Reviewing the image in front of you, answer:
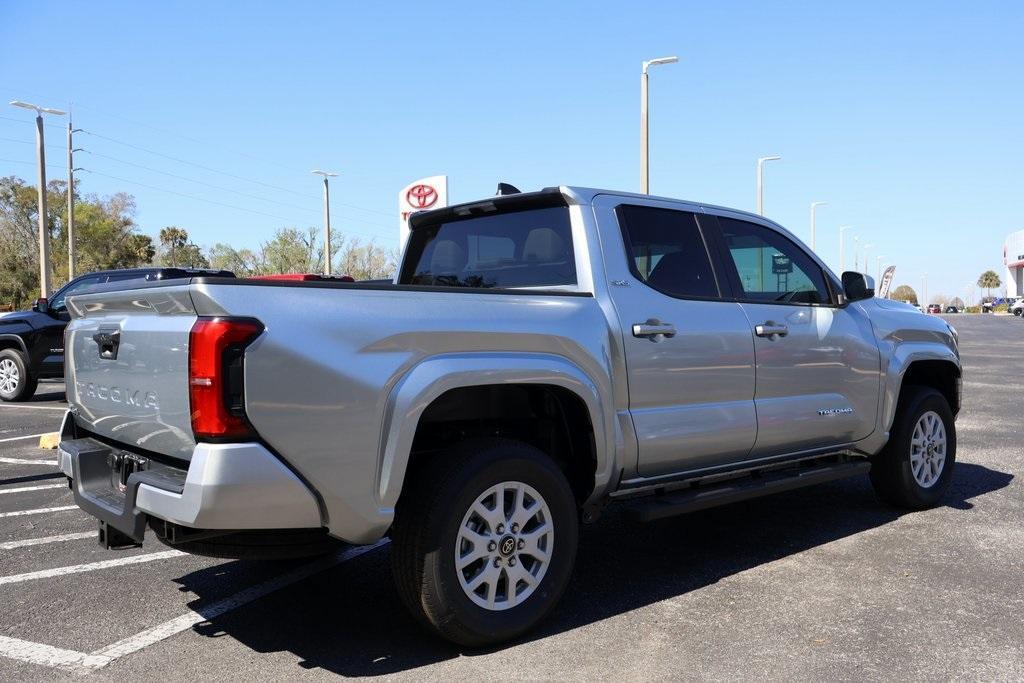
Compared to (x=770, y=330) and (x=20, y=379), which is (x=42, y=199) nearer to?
(x=20, y=379)

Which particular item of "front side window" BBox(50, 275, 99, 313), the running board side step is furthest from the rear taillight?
"front side window" BBox(50, 275, 99, 313)

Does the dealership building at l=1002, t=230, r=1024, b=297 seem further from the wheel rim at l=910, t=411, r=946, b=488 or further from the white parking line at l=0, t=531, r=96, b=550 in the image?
the white parking line at l=0, t=531, r=96, b=550

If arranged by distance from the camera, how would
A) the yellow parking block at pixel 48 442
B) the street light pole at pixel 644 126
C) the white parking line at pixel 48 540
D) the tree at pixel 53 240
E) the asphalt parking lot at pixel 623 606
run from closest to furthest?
the asphalt parking lot at pixel 623 606, the white parking line at pixel 48 540, the yellow parking block at pixel 48 442, the street light pole at pixel 644 126, the tree at pixel 53 240

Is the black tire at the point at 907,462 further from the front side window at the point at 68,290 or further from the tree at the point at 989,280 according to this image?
the tree at the point at 989,280

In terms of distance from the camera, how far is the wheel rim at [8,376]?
13008 millimetres

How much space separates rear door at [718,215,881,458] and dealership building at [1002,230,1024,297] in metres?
120

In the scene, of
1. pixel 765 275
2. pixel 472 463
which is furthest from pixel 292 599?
pixel 765 275

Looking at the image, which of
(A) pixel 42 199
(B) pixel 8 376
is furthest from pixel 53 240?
(B) pixel 8 376

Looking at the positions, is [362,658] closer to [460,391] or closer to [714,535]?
[460,391]

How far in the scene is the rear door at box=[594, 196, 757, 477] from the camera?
4.18 metres

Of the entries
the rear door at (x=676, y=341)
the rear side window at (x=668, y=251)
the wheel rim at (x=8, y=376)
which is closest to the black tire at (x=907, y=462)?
the rear door at (x=676, y=341)

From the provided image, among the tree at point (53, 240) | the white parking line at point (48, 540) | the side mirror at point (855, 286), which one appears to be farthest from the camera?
the tree at point (53, 240)

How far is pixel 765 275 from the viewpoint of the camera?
17.0 ft

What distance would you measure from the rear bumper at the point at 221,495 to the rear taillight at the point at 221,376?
6 centimetres
